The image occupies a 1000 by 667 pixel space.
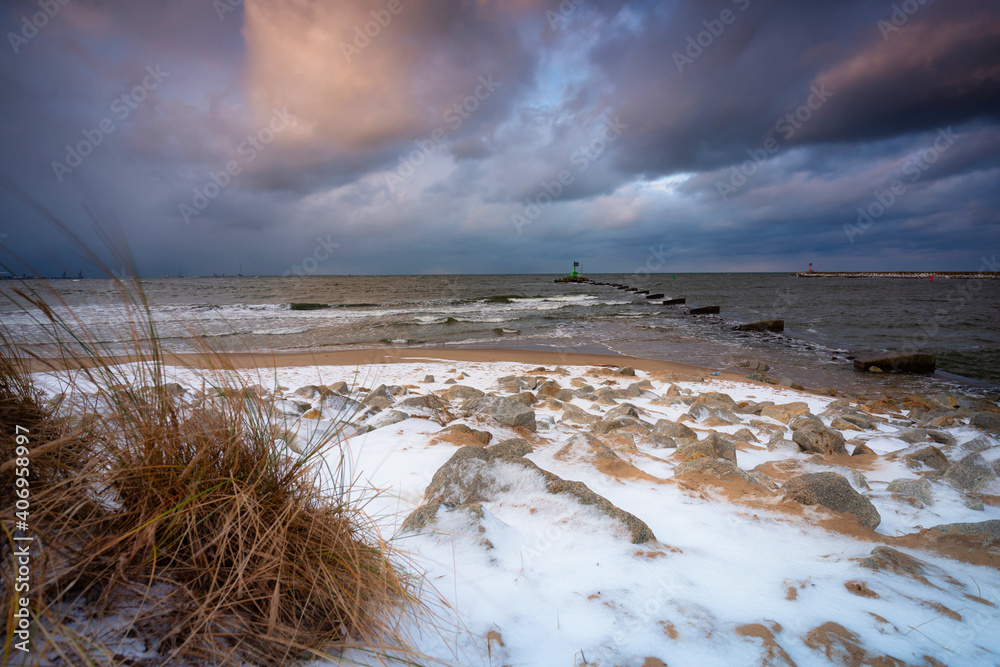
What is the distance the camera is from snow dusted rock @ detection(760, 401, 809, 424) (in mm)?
5649

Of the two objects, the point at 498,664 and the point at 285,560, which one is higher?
the point at 285,560

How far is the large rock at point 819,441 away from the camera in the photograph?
4227mm

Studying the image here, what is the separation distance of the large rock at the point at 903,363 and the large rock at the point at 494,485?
11748mm

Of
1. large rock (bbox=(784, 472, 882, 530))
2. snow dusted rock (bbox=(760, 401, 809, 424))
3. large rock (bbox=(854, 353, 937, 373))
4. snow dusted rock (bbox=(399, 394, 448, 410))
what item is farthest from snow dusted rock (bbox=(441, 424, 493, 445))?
large rock (bbox=(854, 353, 937, 373))

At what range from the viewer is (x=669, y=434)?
4.29m

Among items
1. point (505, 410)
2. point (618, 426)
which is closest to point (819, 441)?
point (618, 426)

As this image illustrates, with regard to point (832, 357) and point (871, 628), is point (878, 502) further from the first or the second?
point (832, 357)

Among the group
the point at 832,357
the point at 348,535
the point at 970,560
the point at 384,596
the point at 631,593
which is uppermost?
the point at 348,535

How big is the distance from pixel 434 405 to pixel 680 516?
3183mm

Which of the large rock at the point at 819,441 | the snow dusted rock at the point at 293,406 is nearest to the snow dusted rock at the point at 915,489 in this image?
the large rock at the point at 819,441

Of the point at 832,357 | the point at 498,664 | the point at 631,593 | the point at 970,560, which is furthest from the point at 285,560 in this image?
the point at 832,357

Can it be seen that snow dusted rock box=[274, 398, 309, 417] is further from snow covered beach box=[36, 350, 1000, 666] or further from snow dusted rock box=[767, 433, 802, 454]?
snow dusted rock box=[767, 433, 802, 454]

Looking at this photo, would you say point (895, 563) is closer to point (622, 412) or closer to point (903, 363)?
point (622, 412)

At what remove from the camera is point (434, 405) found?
505cm
